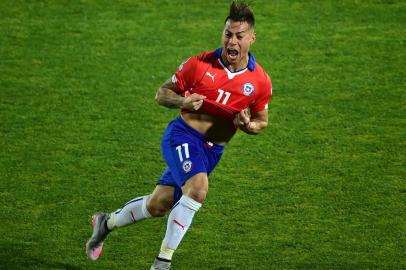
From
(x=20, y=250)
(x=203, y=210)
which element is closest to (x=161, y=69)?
(x=203, y=210)

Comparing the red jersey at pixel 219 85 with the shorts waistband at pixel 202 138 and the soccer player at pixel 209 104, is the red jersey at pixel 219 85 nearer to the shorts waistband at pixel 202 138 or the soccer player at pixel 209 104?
the soccer player at pixel 209 104

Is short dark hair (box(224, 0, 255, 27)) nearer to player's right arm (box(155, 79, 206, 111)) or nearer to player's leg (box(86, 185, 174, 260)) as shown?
player's right arm (box(155, 79, 206, 111))

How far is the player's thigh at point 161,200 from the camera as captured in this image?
7129mm

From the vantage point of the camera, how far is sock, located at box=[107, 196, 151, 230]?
724cm

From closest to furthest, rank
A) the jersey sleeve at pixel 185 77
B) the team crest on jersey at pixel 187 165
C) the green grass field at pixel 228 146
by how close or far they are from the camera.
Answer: the team crest on jersey at pixel 187 165
the jersey sleeve at pixel 185 77
the green grass field at pixel 228 146

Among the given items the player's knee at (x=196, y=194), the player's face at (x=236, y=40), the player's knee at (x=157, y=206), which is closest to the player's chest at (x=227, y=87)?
the player's face at (x=236, y=40)

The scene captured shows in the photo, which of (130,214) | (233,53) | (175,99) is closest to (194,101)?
(175,99)

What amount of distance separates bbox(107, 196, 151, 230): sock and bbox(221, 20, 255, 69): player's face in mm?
1390

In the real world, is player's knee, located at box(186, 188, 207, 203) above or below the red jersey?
below

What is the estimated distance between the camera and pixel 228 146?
31.7ft

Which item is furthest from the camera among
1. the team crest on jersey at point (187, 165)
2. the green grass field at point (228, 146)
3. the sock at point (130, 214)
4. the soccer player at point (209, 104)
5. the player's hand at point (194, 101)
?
the green grass field at point (228, 146)

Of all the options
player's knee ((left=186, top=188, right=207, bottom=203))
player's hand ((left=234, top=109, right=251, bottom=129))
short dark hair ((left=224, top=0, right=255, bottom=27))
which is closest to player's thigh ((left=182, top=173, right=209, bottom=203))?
player's knee ((left=186, top=188, right=207, bottom=203))

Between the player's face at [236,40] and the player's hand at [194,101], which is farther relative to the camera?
the player's face at [236,40]

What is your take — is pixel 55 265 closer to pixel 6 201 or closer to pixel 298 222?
pixel 6 201
